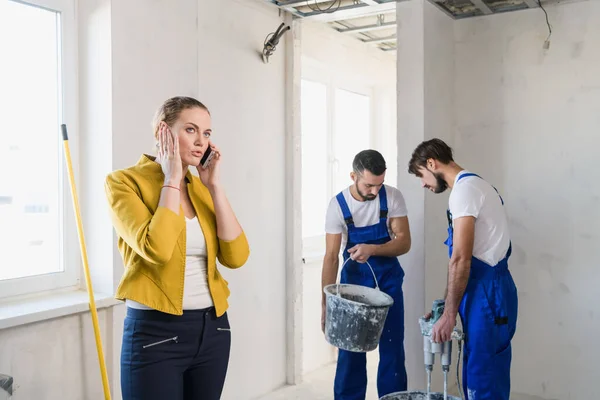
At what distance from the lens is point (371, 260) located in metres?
3.18

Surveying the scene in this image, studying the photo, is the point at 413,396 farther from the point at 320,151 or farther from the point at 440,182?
the point at 320,151

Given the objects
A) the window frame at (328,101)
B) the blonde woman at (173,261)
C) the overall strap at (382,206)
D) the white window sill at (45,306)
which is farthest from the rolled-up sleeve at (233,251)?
the window frame at (328,101)

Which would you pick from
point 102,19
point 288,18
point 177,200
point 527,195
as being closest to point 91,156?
point 102,19

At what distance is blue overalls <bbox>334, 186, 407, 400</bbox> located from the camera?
318 centimetres

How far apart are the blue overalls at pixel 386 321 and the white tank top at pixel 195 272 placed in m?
1.34

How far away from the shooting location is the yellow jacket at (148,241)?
1.76 metres

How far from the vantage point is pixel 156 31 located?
2943 millimetres

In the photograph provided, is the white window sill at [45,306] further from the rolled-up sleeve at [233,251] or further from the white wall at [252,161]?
the white wall at [252,161]

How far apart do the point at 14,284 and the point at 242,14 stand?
1.97 metres

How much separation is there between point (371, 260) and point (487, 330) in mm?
751

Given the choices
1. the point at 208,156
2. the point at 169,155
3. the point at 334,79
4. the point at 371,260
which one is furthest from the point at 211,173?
the point at 334,79

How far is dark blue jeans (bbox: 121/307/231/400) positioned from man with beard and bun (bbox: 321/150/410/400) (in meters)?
1.33

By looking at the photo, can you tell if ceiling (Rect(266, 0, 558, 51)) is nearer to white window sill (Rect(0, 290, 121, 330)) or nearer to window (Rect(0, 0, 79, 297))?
window (Rect(0, 0, 79, 297))

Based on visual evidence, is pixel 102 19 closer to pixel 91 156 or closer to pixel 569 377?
pixel 91 156
